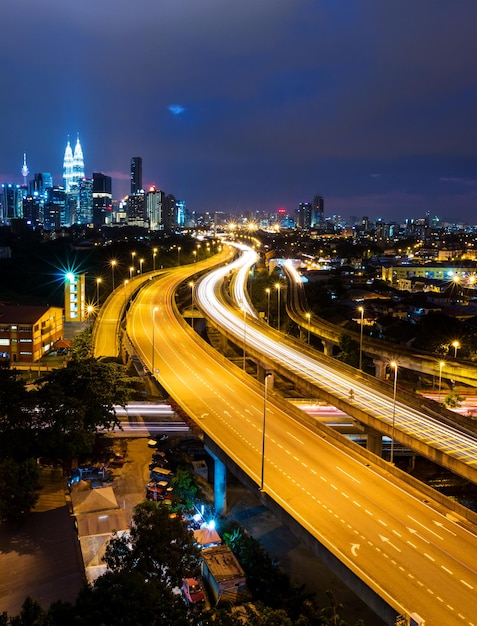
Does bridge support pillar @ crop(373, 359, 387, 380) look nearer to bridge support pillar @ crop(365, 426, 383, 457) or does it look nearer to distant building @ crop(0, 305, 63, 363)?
bridge support pillar @ crop(365, 426, 383, 457)

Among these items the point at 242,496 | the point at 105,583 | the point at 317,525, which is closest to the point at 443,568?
the point at 317,525

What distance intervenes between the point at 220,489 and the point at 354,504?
723cm

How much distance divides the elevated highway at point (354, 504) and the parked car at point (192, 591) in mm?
3319

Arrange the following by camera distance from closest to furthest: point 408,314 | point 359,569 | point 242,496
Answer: point 359,569 < point 242,496 < point 408,314

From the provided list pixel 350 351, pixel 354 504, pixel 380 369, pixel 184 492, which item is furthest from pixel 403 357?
pixel 354 504

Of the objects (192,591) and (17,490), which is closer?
(192,591)

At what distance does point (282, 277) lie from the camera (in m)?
79.6

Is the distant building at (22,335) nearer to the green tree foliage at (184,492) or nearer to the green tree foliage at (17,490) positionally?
the green tree foliage at (184,492)

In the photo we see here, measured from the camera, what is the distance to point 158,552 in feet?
47.4

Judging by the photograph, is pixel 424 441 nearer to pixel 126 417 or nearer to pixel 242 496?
pixel 242 496

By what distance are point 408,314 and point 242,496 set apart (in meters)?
35.9

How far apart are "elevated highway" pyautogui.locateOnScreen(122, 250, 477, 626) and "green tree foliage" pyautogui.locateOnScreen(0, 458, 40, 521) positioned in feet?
20.8

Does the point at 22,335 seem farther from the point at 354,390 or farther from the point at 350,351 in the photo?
the point at 354,390

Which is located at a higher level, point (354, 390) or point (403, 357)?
point (354, 390)
